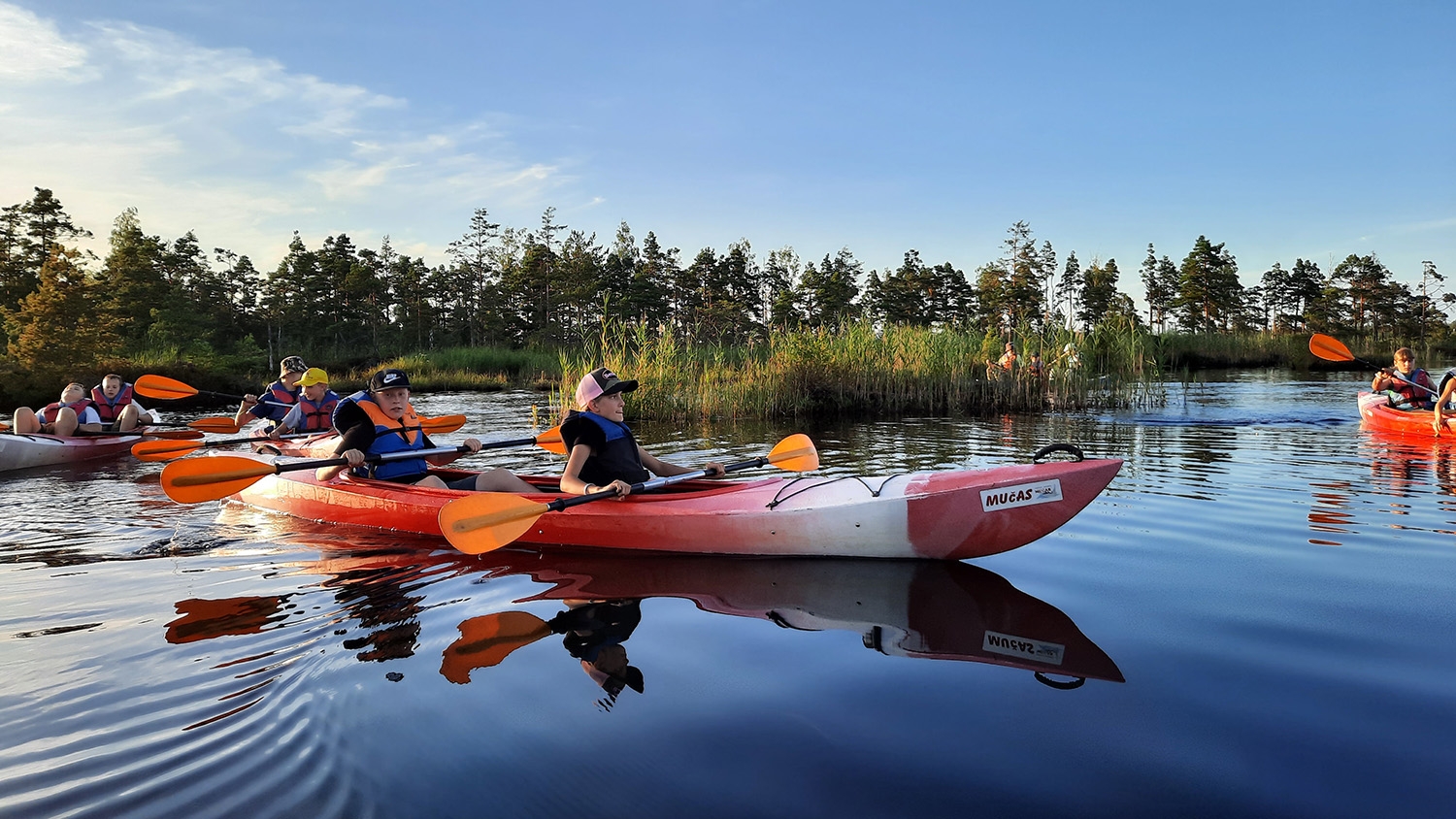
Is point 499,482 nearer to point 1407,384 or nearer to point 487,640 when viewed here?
point 487,640

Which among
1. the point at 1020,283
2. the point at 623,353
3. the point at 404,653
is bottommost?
the point at 404,653

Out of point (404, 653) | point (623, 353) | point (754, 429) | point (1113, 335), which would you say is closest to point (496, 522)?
point (404, 653)

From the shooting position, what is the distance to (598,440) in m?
5.10

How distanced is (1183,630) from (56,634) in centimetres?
501

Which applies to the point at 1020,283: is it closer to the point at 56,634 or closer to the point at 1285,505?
the point at 1285,505

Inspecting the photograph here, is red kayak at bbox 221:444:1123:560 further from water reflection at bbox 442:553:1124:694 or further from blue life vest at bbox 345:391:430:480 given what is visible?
blue life vest at bbox 345:391:430:480

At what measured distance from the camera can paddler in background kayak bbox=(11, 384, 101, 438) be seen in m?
10.4

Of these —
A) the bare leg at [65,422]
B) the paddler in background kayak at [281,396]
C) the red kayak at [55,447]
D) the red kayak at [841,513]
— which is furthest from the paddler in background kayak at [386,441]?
the bare leg at [65,422]

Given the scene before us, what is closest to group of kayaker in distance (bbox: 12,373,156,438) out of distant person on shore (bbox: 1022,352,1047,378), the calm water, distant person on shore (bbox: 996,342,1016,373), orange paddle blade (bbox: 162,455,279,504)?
the calm water

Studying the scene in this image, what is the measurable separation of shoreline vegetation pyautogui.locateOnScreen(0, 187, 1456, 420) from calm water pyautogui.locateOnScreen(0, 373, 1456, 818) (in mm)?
8013

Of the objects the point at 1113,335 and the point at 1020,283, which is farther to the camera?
the point at 1020,283

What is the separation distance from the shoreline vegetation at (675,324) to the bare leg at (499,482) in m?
6.28

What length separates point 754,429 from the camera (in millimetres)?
11883

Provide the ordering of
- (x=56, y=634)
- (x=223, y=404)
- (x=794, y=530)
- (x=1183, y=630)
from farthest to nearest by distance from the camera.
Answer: (x=223, y=404) < (x=794, y=530) < (x=56, y=634) < (x=1183, y=630)
